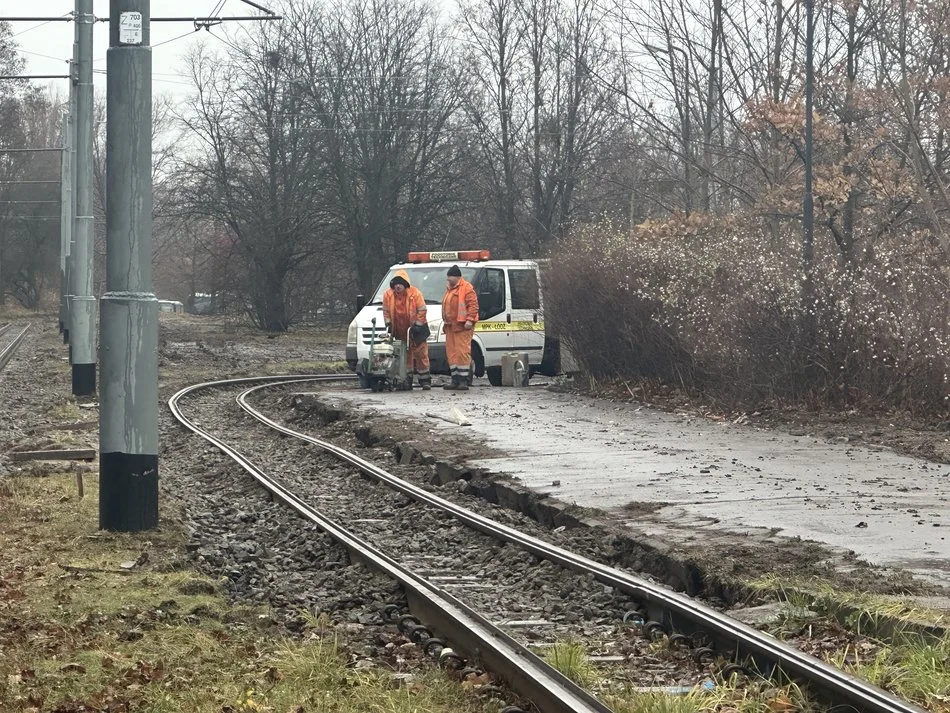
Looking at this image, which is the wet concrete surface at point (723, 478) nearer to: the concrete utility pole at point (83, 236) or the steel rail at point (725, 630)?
the steel rail at point (725, 630)

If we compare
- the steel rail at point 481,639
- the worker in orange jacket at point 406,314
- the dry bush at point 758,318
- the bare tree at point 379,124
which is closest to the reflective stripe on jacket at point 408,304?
the worker in orange jacket at point 406,314

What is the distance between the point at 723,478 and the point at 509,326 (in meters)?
12.6

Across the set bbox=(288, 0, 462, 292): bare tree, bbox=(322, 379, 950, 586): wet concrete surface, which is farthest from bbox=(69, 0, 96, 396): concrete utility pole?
bbox=(288, 0, 462, 292): bare tree

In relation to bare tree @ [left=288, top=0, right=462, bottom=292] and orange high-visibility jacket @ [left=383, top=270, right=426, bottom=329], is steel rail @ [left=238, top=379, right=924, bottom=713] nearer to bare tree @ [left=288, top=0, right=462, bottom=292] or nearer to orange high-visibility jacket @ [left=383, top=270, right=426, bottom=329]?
orange high-visibility jacket @ [left=383, top=270, right=426, bottom=329]

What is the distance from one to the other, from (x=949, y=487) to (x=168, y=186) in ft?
154

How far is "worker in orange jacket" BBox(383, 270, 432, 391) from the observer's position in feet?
72.2

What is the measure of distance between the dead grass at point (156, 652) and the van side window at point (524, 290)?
51.2 feet

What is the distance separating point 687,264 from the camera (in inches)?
784

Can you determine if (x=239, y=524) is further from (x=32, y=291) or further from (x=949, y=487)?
(x=32, y=291)

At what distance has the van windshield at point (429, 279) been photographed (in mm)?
24266

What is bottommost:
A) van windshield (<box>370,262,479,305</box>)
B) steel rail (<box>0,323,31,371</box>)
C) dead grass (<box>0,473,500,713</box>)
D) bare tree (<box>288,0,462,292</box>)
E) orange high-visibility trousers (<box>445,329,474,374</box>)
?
steel rail (<box>0,323,31,371</box>)

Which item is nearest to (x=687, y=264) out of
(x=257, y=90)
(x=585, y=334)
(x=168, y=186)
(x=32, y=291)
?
(x=585, y=334)

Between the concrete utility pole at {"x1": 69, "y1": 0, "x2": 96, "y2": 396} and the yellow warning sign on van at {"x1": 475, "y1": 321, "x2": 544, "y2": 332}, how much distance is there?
6.32 meters

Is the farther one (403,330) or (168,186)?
(168,186)
